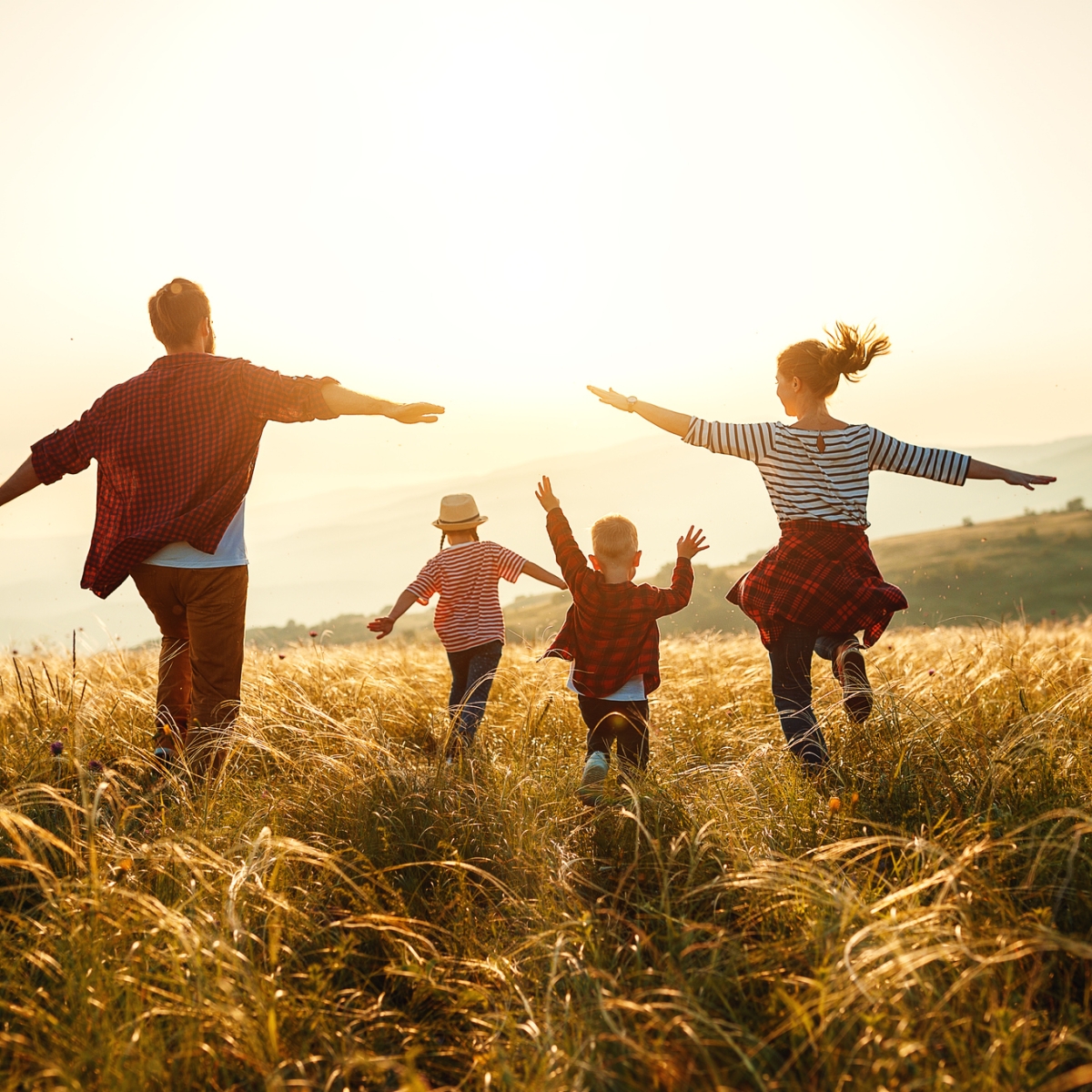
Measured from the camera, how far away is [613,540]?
466 centimetres

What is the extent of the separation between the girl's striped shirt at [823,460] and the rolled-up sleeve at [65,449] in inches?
120

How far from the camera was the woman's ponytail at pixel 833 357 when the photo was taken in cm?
450

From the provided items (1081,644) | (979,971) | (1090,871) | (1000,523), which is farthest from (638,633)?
(1000,523)

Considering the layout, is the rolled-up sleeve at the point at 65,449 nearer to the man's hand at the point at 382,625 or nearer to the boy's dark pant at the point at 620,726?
the man's hand at the point at 382,625

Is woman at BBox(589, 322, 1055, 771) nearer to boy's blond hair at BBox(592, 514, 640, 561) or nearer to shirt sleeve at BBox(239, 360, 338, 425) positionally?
boy's blond hair at BBox(592, 514, 640, 561)

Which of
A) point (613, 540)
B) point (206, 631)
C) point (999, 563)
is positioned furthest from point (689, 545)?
point (999, 563)

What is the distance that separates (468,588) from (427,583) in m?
0.26

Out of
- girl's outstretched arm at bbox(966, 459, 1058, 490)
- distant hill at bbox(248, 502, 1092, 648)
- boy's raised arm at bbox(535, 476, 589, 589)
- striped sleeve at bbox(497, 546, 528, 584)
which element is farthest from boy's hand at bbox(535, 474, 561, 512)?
distant hill at bbox(248, 502, 1092, 648)

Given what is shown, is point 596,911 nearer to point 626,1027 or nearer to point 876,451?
point 626,1027

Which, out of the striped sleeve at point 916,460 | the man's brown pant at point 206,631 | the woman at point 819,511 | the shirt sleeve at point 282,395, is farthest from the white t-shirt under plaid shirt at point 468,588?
the striped sleeve at point 916,460

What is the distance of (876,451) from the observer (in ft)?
14.7

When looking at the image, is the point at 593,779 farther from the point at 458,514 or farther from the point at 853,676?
the point at 458,514

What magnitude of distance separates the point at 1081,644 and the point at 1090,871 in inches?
219

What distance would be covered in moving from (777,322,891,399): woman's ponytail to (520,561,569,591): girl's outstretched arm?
1.71m
